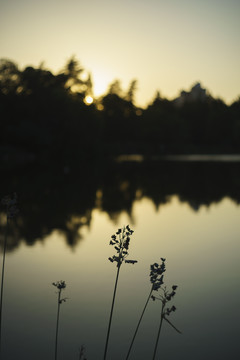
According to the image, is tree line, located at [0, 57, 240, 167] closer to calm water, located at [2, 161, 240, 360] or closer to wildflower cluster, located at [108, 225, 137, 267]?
calm water, located at [2, 161, 240, 360]

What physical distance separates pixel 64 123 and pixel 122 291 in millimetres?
44205

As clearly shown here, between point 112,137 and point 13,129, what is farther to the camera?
point 112,137

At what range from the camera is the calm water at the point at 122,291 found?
4570 millimetres

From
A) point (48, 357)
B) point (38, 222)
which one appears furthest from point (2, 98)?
point (48, 357)

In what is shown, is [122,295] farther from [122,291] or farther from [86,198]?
[86,198]

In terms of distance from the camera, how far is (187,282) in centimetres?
685

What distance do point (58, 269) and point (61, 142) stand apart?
40580 millimetres

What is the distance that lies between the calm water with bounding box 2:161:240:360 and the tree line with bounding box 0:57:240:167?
29280 millimetres

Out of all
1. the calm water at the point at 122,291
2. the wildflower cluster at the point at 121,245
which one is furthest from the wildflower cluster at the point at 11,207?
the calm water at the point at 122,291

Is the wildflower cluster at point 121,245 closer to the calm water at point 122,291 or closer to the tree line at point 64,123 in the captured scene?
the calm water at point 122,291

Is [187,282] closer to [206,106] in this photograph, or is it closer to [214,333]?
[214,333]

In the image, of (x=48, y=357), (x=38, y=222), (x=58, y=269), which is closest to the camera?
(x=48, y=357)

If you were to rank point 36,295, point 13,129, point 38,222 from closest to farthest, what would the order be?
point 36,295, point 38,222, point 13,129

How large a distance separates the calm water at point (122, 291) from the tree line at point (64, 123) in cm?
2928
